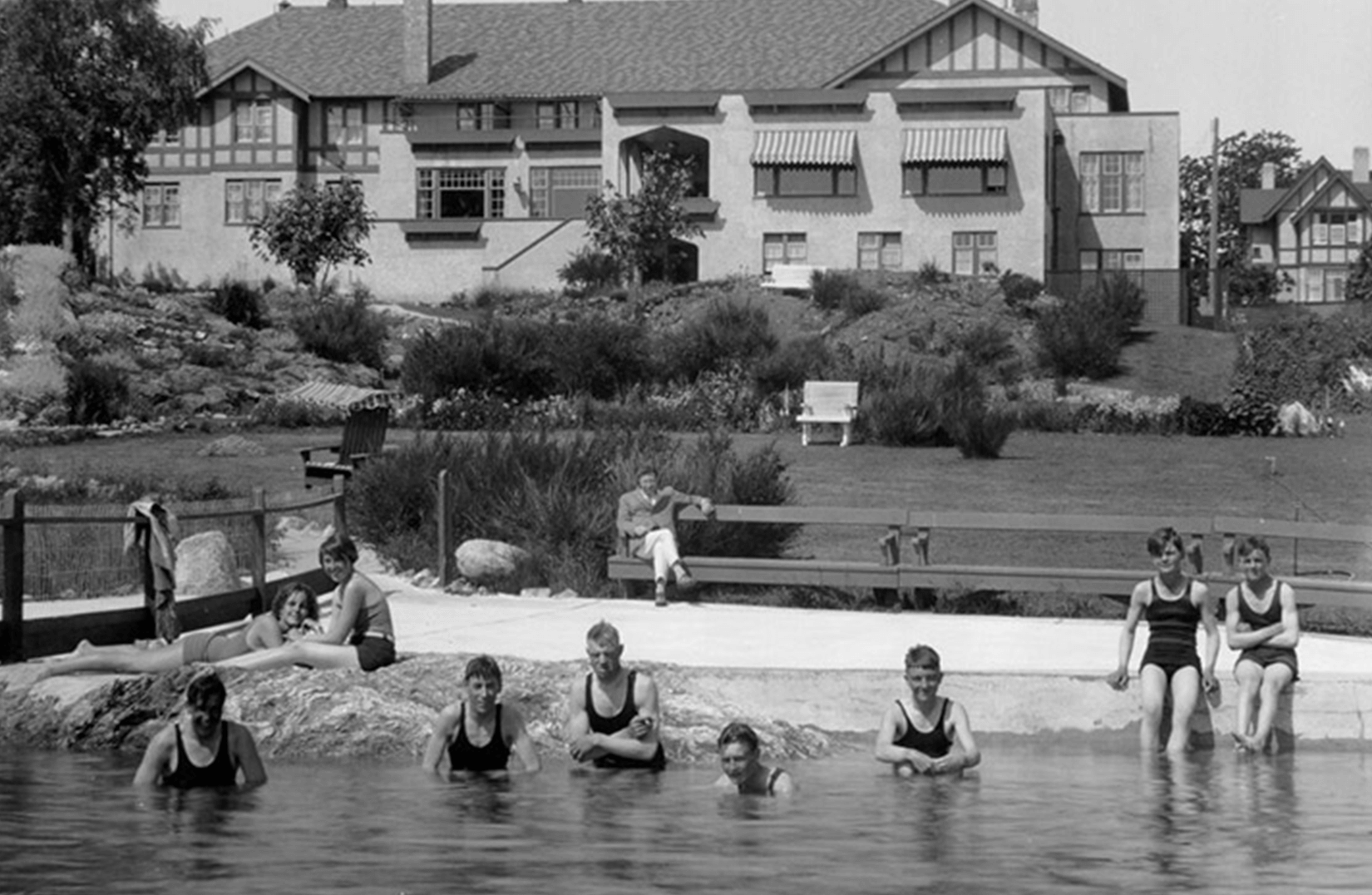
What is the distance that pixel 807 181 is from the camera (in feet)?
227

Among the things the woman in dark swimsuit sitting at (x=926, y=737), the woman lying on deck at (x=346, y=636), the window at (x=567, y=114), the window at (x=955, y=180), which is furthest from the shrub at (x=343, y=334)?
the woman in dark swimsuit sitting at (x=926, y=737)

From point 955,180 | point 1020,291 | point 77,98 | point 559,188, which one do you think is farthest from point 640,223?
point 77,98

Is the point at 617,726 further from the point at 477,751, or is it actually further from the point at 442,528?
the point at 442,528

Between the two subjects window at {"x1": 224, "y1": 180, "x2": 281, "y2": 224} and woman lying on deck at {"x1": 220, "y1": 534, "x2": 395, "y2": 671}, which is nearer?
woman lying on deck at {"x1": 220, "y1": 534, "x2": 395, "y2": 671}

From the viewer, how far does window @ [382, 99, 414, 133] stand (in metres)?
76.5

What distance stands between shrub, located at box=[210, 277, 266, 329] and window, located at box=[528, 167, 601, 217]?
17896 millimetres

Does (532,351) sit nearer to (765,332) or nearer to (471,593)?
(765,332)

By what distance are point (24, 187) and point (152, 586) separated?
51.5 meters

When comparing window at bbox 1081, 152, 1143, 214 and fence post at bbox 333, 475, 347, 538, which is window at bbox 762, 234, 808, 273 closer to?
window at bbox 1081, 152, 1143, 214

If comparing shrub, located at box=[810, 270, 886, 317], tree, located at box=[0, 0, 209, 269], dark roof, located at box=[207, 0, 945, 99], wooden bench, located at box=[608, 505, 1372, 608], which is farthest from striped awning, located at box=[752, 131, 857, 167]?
wooden bench, located at box=[608, 505, 1372, 608]

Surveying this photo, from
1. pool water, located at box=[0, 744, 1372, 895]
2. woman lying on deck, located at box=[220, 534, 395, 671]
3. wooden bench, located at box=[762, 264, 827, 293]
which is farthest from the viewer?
wooden bench, located at box=[762, 264, 827, 293]

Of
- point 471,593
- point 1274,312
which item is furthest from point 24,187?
point 471,593

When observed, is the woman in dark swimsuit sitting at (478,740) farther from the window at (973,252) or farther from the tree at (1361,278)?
the tree at (1361,278)

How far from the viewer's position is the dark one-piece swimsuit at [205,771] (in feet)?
41.7
